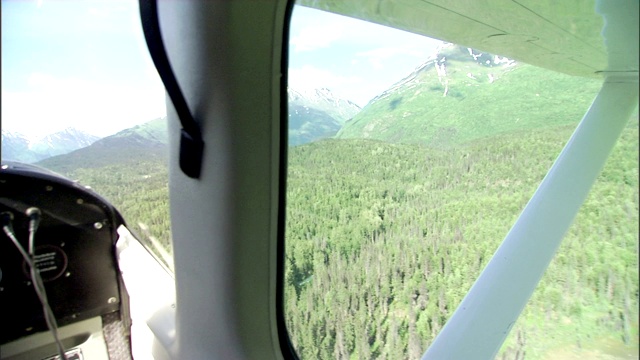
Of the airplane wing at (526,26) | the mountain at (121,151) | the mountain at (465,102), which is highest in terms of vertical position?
the airplane wing at (526,26)

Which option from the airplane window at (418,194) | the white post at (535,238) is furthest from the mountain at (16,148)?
the white post at (535,238)

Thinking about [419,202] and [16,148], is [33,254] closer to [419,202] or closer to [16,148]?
[16,148]

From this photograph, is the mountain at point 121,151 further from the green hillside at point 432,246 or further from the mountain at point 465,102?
the mountain at point 465,102

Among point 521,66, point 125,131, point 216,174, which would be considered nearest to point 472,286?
point 521,66

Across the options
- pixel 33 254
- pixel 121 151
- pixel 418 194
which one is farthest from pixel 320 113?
pixel 33 254

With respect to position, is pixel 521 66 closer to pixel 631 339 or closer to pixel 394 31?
pixel 394 31

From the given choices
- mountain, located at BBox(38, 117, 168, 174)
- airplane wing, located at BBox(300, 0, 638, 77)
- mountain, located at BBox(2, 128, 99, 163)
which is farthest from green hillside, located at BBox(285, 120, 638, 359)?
mountain, located at BBox(2, 128, 99, 163)
